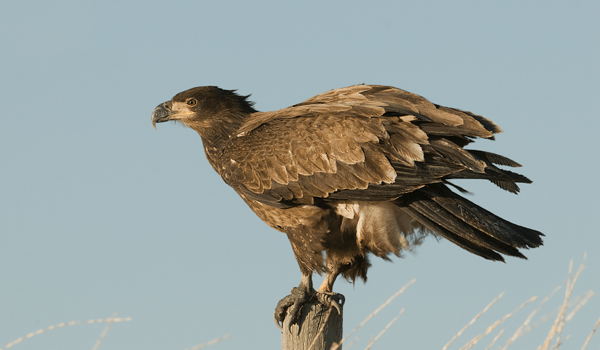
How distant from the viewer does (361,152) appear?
14.5ft

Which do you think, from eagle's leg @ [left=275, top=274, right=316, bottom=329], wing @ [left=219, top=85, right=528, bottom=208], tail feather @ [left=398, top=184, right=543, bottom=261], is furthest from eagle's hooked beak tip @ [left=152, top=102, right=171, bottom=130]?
tail feather @ [left=398, top=184, right=543, bottom=261]

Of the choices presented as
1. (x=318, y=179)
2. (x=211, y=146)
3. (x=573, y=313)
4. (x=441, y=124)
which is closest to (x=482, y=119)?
(x=441, y=124)

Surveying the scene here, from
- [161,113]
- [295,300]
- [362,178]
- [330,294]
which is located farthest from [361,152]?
[161,113]

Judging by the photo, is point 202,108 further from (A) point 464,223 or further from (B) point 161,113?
(A) point 464,223

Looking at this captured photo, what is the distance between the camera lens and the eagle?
4.33 metres

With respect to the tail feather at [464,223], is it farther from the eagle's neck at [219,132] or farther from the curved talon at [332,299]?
the eagle's neck at [219,132]

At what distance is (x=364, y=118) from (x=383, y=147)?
0.27m

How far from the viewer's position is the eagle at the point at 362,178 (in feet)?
14.2

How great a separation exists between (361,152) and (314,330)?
1.28 m

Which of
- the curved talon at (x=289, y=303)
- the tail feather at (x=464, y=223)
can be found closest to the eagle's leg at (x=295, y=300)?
the curved talon at (x=289, y=303)

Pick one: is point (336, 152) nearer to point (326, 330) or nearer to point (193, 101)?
point (326, 330)

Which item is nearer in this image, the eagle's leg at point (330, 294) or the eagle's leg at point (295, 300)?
the eagle's leg at point (330, 294)

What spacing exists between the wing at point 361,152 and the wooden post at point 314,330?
0.81 m

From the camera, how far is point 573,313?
11.8ft
